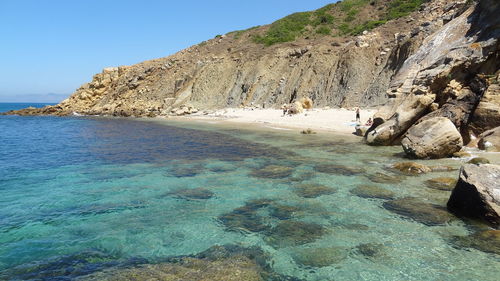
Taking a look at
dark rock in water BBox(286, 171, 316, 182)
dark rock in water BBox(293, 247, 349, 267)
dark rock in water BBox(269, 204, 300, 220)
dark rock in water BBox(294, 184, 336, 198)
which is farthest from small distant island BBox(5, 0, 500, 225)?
dark rock in water BBox(286, 171, 316, 182)

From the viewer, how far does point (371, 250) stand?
6082mm

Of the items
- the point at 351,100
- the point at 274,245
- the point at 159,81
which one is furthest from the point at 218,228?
the point at 159,81

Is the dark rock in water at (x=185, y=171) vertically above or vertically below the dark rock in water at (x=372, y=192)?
below

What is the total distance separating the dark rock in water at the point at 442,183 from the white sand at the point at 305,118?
515 inches

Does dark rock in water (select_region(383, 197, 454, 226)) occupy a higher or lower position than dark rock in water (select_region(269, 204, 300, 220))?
higher

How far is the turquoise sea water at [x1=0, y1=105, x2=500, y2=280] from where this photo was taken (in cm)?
562

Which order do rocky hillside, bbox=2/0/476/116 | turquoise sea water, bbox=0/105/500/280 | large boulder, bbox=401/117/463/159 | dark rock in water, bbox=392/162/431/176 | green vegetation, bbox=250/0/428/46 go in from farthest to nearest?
green vegetation, bbox=250/0/428/46 → rocky hillside, bbox=2/0/476/116 → large boulder, bbox=401/117/463/159 → dark rock in water, bbox=392/162/431/176 → turquoise sea water, bbox=0/105/500/280

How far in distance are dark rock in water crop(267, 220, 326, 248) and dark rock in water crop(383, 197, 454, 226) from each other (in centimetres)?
214

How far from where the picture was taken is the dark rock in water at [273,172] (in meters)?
11.7

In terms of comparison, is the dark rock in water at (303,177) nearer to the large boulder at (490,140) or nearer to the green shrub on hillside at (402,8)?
the large boulder at (490,140)

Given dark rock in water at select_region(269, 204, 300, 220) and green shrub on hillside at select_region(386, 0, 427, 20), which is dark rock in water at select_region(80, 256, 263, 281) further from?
green shrub on hillside at select_region(386, 0, 427, 20)

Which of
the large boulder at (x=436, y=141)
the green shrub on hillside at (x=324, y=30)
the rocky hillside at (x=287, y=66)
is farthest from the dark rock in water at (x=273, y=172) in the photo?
the green shrub on hillside at (x=324, y=30)

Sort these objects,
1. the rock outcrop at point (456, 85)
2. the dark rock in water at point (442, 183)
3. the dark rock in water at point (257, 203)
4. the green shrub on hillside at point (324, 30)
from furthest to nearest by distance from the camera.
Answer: the green shrub on hillside at point (324, 30) → the rock outcrop at point (456, 85) → the dark rock in water at point (442, 183) → the dark rock in water at point (257, 203)

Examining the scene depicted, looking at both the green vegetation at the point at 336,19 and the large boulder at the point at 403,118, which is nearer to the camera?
the large boulder at the point at 403,118
